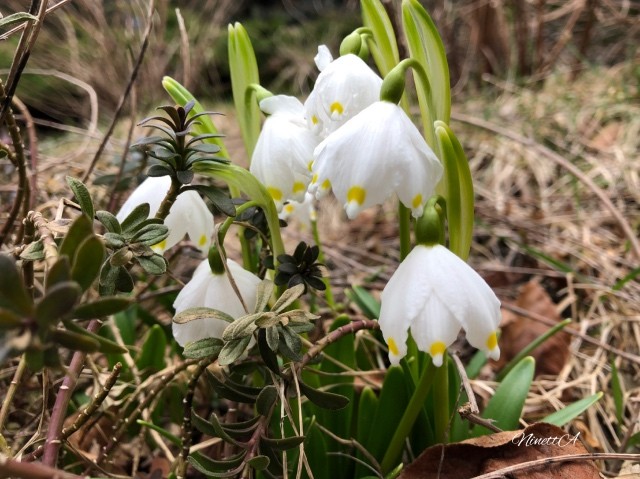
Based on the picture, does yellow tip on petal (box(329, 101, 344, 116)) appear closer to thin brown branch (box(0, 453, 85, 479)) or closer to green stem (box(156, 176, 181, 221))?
green stem (box(156, 176, 181, 221))

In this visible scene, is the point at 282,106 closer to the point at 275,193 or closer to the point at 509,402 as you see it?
the point at 275,193

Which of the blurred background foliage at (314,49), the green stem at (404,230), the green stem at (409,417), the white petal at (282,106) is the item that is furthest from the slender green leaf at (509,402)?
the blurred background foliage at (314,49)

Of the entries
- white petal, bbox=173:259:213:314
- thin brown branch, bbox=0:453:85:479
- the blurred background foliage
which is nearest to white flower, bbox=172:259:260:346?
white petal, bbox=173:259:213:314

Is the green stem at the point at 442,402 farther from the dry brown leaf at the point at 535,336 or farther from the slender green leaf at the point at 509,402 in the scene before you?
the dry brown leaf at the point at 535,336

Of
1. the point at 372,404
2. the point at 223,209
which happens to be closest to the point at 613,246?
the point at 372,404

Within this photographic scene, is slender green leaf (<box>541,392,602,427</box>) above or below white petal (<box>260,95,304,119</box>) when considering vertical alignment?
below

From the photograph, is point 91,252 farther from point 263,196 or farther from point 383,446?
point 383,446
